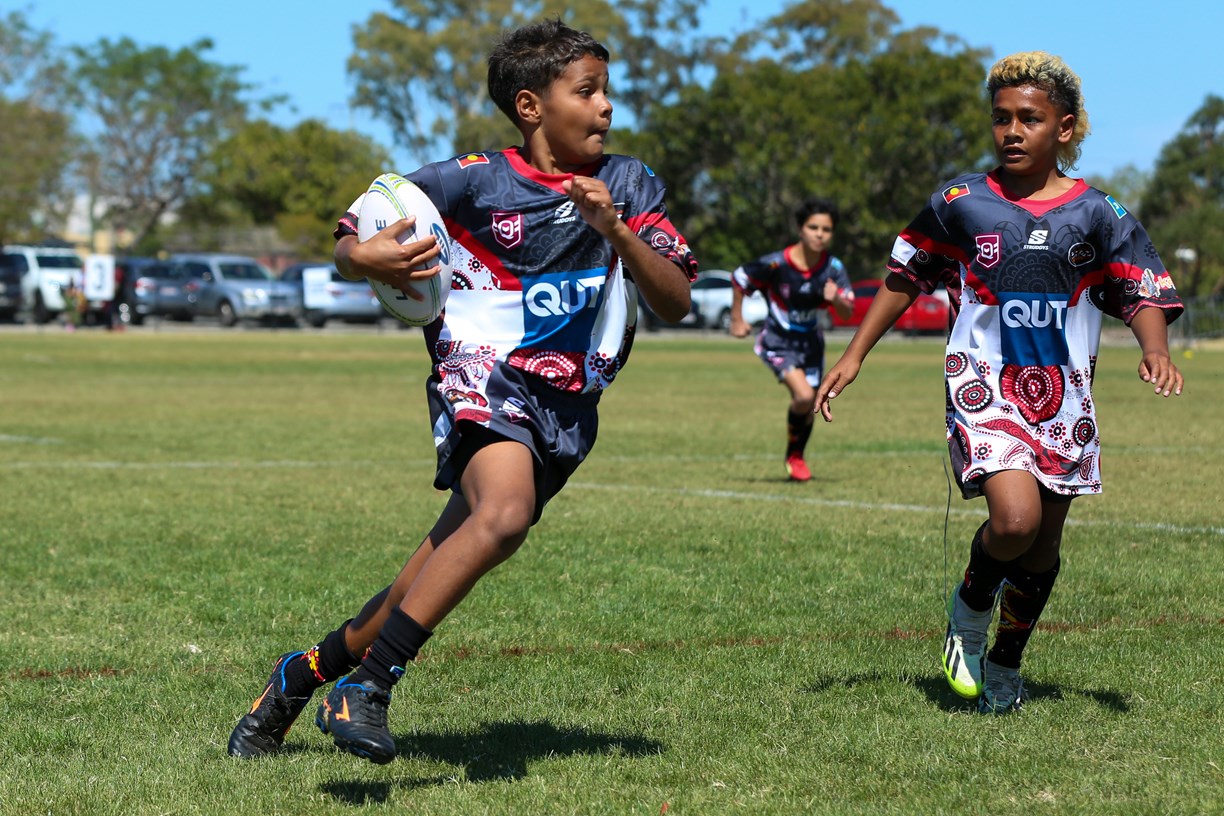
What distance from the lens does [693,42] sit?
68.4m

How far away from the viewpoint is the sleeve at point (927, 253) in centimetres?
510

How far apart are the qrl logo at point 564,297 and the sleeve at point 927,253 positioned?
4.06 feet

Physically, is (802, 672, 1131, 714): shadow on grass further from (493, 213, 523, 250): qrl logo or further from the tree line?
the tree line

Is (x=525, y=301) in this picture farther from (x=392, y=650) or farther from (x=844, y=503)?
(x=844, y=503)

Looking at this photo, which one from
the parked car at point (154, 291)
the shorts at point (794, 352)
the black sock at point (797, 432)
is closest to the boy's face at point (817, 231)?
the shorts at point (794, 352)

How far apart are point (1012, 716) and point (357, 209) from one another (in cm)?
237

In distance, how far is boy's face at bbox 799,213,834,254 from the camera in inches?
473

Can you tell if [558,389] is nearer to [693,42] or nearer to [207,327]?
[207,327]

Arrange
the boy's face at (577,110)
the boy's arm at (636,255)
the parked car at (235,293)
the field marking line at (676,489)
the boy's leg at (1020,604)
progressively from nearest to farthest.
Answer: the boy's arm at (636,255), the boy's face at (577,110), the boy's leg at (1020,604), the field marking line at (676,489), the parked car at (235,293)

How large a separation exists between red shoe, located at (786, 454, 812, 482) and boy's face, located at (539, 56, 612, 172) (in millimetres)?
7345

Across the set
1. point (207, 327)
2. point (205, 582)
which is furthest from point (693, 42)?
point (205, 582)

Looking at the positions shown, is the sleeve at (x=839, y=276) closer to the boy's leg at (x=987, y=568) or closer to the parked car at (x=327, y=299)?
the boy's leg at (x=987, y=568)

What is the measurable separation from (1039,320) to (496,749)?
2017 millimetres

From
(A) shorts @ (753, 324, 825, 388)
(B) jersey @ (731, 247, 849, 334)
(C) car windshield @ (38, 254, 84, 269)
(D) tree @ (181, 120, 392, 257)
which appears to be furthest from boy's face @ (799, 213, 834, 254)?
(D) tree @ (181, 120, 392, 257)
